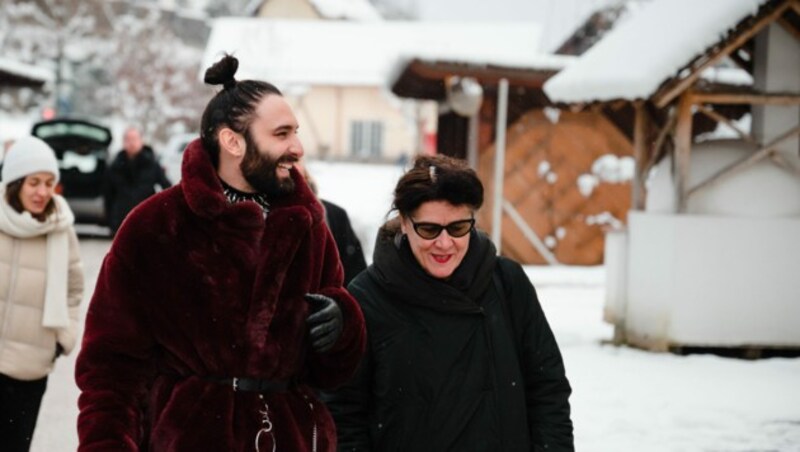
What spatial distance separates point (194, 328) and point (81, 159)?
18.2m

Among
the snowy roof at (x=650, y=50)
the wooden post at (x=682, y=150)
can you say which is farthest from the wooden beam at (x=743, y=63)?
the wooden post at (x=682, y=150)

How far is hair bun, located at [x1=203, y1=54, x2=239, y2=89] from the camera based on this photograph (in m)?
2.97

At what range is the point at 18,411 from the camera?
502 cm

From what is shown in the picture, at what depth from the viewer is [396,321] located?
3229mm

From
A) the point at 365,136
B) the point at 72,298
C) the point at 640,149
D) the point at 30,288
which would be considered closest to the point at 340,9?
the point at 365,136

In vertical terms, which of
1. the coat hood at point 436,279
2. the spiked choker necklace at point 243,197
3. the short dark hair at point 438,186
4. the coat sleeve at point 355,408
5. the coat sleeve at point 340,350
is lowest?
the coat sleeve at point 355,408

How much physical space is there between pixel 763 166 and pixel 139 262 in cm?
818

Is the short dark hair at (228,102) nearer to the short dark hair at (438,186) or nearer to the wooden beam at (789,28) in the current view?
the short dark hair at (438,186)

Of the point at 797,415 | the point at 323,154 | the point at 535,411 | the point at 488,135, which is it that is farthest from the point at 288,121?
the point at 323,154

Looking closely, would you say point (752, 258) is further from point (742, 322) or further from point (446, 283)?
point (446, 283)

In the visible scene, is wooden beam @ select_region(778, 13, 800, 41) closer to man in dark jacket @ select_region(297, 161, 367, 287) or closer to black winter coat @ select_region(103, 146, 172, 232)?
man in dark jacket @ select_region(297, 161, 367, 287)

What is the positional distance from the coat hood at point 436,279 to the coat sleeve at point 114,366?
0.77 meters

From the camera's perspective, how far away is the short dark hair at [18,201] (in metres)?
5.32

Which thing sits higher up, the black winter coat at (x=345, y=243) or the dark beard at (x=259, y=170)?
the dark beard at (x=259, y=170)
